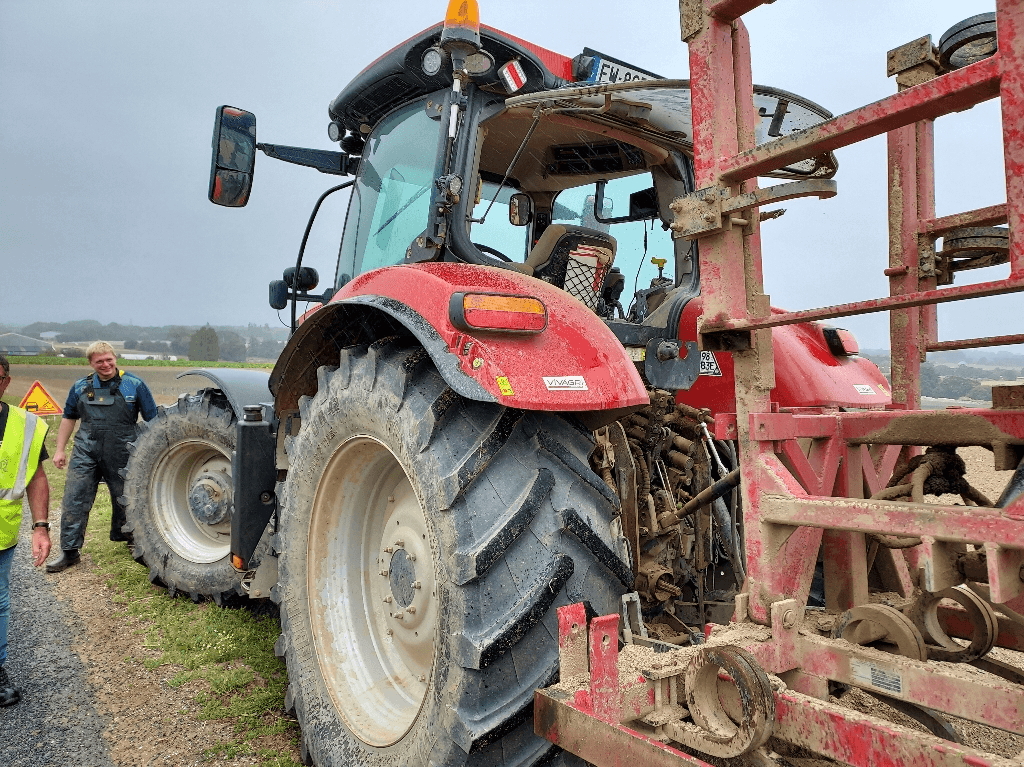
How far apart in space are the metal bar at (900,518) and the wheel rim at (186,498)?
3638 millimetres

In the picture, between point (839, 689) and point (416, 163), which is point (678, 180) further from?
point (839, 689)

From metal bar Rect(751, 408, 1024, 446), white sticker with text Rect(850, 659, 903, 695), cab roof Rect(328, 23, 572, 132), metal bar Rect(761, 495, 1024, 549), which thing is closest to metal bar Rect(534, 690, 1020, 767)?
white sticker with text Rect(850, 659, 903, 695)

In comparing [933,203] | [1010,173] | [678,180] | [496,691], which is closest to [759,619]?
[496,691]

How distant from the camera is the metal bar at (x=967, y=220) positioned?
2369 millimetres

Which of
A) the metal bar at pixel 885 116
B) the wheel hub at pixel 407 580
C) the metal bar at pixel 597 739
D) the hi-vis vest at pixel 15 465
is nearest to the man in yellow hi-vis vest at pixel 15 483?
the hi-vis vest at pixel 15 465

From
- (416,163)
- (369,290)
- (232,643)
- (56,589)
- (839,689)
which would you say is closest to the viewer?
(839,689)

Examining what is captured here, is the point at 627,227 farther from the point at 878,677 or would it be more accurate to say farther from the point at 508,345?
the point at 878,677

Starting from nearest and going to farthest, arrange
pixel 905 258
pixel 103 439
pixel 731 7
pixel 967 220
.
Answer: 1. pixel 731 7
2. pixel 967 220
3. pixel 905 258
4. pixel 103 439

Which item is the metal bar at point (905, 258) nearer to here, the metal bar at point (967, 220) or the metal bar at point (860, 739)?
the metal bar at point (967, 220)

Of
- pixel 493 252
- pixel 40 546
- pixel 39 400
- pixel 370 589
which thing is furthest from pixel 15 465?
pixel 39 400

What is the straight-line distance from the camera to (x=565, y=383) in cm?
192

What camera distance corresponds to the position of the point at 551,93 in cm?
233

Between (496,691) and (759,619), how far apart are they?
671 mm

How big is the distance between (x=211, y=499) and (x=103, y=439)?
70.5 inches
